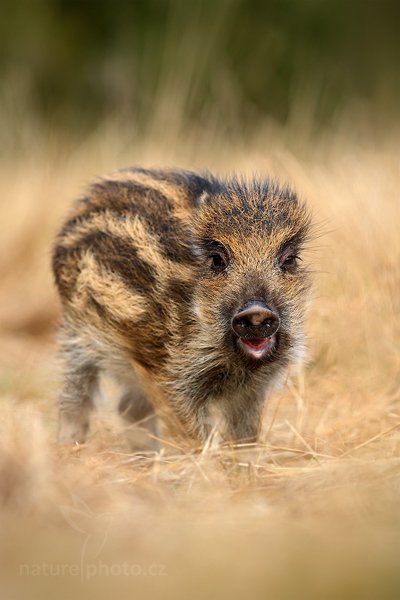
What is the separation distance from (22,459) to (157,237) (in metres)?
1.19

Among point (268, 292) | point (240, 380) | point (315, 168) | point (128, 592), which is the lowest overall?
point (128, 592)

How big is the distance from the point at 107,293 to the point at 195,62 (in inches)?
174

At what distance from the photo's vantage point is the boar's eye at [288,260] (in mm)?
4000

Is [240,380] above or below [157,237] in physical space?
below

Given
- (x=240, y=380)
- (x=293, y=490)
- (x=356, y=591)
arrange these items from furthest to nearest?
1. (x=240, y=380)
2. (x=293, y=490)
3. (x=356, y=591)

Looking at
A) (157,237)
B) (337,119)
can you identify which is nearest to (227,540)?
(157,237)

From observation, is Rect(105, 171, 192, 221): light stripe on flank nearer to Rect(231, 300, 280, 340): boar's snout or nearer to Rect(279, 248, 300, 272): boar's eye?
Rect(279, 248, 300, 272): boar's eye

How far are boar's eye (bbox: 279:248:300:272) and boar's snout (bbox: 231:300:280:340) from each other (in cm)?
32

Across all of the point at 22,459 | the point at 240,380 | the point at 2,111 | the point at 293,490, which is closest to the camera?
the point at 22,459

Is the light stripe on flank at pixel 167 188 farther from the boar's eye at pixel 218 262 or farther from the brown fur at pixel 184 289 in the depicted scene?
the boar's eye at pixel 218 262

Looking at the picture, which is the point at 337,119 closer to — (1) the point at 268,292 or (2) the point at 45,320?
(2) the point at 45,320

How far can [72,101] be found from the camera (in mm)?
14367

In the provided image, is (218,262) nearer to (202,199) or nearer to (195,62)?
(202,199)

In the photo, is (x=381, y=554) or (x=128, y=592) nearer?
(x=128, y=592)
